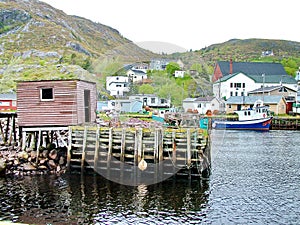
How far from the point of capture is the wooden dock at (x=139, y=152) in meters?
26.5

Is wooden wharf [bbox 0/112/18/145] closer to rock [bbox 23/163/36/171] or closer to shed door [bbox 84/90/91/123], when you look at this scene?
shed door [bbox 84/90/91/123]

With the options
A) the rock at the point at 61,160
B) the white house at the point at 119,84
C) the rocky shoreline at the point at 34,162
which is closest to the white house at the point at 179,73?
the white house at the point at 119,84

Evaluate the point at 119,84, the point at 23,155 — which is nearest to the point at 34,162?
the point at 23,155

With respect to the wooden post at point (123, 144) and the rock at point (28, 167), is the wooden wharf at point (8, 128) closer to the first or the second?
the rock at point (28, 167)

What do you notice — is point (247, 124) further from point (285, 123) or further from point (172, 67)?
point (172, 67)

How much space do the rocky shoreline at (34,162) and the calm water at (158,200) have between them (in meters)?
1.41

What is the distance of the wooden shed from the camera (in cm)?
2955

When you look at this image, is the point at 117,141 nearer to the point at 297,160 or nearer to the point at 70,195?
the point at 70,195

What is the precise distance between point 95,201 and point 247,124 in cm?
5777

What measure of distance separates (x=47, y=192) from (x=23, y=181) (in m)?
3.44

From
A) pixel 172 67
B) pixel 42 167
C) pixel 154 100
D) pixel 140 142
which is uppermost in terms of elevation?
pixel 172 67

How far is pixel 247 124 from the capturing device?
75125mm

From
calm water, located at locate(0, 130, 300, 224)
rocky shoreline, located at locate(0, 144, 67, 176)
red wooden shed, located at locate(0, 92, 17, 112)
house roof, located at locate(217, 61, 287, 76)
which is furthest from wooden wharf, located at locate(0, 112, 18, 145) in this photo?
house roof, located at locate(217, 61, 287, 76)

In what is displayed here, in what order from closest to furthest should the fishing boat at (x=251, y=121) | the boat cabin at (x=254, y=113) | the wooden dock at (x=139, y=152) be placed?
the wooden dock at (x=139, y=152)
the fishing boat at (x=251, y=121)
the boat cabin at (x=254, y=113)
